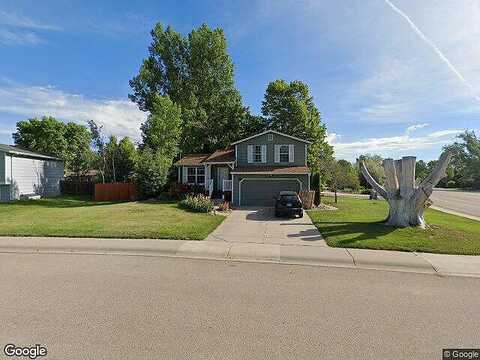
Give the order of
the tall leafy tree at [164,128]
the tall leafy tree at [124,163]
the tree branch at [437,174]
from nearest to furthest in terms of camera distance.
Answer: the tree branch at [437,174], the tall leafy tree at [164,128], the tall leafy tree at [124,163]

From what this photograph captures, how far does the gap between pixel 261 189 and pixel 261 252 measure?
1375 cm

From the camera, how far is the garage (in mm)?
22000

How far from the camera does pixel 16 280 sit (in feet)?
19.6

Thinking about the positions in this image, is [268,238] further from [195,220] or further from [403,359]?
[403,359]

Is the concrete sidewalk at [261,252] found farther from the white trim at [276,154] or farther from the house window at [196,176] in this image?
the house window at [196,176]

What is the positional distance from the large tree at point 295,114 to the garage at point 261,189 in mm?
14578

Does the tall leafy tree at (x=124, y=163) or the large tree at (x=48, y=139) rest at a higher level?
the large tree at (x=48, y=139)

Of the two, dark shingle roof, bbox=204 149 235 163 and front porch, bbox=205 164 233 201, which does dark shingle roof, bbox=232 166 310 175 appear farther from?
dark shingle roof, bbox=204 149 235 163

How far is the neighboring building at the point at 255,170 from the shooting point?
21953 mm

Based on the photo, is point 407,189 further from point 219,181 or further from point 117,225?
point 219,181

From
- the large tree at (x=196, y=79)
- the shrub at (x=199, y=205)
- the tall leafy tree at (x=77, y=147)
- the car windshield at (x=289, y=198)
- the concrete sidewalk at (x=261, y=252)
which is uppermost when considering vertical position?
the large tree at (x=196, y=79)

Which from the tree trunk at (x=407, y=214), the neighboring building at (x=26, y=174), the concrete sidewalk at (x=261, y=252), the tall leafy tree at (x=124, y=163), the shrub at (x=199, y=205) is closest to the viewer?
the concrete sidewalk at (x=261, y=252)

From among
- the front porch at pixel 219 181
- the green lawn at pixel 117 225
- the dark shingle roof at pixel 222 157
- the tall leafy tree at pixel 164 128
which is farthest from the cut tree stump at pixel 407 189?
the tall leafy tree at pixel 164 128

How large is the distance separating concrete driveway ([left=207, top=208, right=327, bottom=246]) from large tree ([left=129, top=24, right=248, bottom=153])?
22320 millimetres
